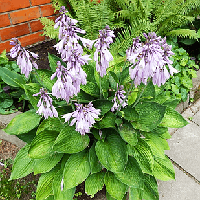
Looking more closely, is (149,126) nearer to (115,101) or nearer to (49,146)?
(115,101)

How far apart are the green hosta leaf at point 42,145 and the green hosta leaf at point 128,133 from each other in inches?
25.8

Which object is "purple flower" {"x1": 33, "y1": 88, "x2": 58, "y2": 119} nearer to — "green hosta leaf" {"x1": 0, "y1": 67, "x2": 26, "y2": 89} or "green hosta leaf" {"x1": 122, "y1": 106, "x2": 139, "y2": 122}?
"green hosta leaf" {"x1": 122, "y1": 106, "x2": 139, "y2": 122}

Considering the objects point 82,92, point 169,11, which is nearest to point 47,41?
point 82,92

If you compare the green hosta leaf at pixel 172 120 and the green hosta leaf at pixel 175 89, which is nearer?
the green hosta leaf at pixel 172 120

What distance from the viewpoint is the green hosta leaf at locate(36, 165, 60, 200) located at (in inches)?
77.7

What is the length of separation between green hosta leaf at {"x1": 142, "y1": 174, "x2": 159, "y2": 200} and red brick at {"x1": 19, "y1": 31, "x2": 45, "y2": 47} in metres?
2.76

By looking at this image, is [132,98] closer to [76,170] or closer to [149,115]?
[149,115]

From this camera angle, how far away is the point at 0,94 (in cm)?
280

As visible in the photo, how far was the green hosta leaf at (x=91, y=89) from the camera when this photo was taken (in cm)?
207

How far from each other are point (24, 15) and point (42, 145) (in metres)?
2.25

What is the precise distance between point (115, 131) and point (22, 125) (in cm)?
92

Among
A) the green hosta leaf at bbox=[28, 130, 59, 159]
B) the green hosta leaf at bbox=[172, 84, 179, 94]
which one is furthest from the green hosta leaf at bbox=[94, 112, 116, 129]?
the green hosta leaf at bbox=[172, 84, 179, 94]

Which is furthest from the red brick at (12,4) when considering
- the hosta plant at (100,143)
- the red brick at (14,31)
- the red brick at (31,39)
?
the hosta plant at (100,143)

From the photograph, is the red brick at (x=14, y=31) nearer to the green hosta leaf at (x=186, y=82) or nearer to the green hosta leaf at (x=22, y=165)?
the green hosta leaf at (x=22, y=165)
